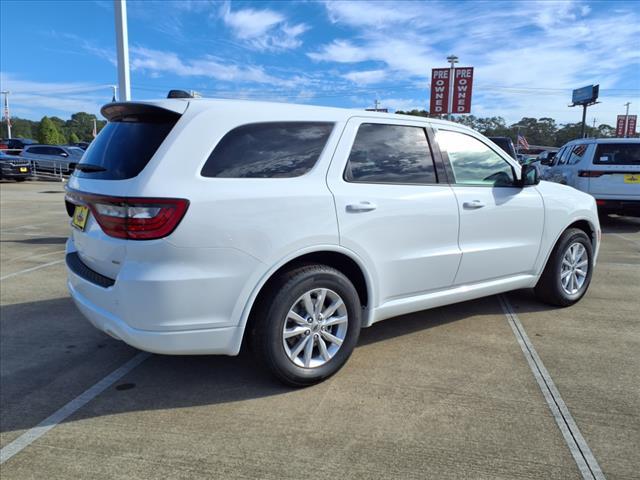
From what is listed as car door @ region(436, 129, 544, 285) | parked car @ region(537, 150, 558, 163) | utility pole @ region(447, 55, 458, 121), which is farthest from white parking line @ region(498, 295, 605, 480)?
utility pole @ region(447, 55, 458, 121)

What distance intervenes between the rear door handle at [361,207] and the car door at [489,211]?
0.88 metres

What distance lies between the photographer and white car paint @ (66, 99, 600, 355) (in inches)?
107

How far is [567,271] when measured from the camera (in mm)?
4883

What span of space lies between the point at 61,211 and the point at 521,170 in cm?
1183

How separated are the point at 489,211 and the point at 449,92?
21.8 meters

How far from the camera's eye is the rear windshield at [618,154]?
10406 millimetres

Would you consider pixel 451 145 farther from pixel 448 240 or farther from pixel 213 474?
pixel 213 474

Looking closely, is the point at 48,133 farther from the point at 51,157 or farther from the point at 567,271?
the point at 567,271

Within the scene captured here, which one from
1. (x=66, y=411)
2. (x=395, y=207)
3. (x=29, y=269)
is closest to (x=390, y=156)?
(x=395, y=207)

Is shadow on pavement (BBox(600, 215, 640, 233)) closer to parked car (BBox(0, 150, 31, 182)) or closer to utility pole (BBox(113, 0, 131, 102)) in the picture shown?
utility pole (BBox(113, 0, 131, 102))

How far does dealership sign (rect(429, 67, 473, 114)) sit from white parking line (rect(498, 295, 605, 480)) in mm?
21666

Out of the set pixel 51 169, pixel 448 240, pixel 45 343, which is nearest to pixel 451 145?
pixel 448 240

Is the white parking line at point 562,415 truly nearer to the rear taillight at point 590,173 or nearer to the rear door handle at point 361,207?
the rear door handle at point 361,207

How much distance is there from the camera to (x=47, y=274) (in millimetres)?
6195
